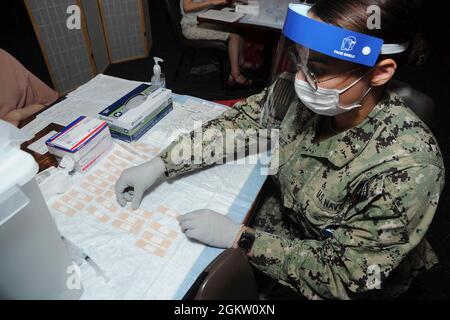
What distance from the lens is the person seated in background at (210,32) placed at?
2.83 m

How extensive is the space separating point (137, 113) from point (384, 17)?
904 millimetres

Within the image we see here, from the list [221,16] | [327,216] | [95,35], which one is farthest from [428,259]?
[95,35]

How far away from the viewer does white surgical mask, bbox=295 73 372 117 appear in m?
0.81

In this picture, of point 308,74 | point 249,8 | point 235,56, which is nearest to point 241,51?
point 235,56

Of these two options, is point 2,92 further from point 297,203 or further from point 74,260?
point 297,203

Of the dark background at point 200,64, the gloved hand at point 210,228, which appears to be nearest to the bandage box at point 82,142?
the gloved hand at point 210,228

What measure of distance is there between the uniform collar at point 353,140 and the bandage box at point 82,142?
30.2 inches

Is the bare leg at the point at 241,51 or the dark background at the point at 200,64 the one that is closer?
the dark background at the point at 200,64

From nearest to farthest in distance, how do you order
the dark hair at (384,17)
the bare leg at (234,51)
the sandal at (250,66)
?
the dark hair at (384,17), the bare leg at (234,51), the sandal at (250,66)

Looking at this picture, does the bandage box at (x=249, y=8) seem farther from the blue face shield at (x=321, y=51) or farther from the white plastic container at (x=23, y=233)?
the white plastic container at (x=23, y=233)

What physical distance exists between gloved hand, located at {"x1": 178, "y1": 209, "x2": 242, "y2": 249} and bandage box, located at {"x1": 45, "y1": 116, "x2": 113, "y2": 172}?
0.42m

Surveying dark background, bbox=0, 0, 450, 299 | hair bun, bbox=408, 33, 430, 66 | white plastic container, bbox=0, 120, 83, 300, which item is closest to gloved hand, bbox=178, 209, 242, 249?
white plastic container, bbox=0, 120, 83, 300

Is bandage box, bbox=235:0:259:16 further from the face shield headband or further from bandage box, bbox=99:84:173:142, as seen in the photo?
Answer: the face shield headband

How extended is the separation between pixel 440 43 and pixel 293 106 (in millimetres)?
4143
